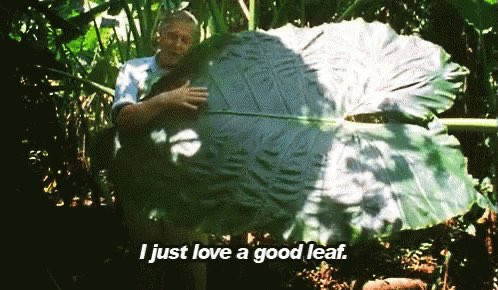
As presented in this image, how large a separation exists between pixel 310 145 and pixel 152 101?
36 cm

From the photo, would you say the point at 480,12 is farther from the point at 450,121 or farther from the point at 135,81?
the point at 135,81

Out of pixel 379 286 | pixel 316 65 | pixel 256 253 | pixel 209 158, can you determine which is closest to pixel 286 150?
pixel 209 158

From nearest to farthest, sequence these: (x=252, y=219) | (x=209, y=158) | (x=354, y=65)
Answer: (x=252, y=219) → (x=209, y=158) → (x=354, y=65)

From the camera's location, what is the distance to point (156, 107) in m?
1.12

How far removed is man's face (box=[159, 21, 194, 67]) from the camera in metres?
1.22

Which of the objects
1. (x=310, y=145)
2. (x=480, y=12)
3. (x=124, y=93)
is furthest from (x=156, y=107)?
(x=480, y=12)

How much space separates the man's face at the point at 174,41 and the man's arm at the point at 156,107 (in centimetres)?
13

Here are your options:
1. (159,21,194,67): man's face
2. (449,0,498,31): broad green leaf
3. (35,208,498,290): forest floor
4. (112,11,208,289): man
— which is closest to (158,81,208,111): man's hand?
(112,11,208,289): man

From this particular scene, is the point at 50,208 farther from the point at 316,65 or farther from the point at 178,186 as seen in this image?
the point at 316,65


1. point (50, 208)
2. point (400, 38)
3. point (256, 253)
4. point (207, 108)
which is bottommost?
point (256, 253)

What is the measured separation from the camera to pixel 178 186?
1080mm

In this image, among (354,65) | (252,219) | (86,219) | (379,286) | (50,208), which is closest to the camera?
(252,219)

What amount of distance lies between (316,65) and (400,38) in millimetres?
235

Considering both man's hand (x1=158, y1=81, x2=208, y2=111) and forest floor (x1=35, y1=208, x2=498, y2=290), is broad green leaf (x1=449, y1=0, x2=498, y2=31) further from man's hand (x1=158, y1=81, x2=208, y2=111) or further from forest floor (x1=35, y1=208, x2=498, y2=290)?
man's hand (x1=158, y1=81, x2=208, y2=111)
